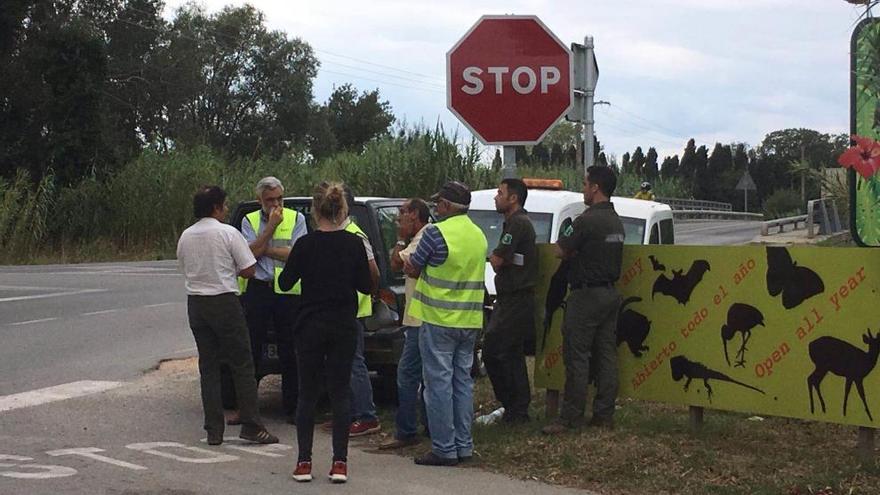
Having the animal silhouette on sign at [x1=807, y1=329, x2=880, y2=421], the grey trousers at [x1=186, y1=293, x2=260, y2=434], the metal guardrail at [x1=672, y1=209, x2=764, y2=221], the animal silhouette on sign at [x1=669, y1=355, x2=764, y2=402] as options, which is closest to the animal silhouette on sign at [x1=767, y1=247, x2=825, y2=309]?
the animal silhouette on sign at [x1=807, y1=329, x2=880, y2=421]

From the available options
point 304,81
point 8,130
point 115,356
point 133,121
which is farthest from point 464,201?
point 304,81

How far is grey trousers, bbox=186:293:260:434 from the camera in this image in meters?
8.70

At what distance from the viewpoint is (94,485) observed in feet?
24.0

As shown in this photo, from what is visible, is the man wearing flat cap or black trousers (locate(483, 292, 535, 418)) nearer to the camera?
the man wearing flat cap

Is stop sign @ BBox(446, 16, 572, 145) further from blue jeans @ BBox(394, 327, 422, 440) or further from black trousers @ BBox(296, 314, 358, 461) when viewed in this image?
black trousers @ BBox(296, 314, 358, 461)

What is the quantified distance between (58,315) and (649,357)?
10796mm

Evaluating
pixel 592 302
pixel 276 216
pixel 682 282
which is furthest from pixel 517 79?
pixel 276 216

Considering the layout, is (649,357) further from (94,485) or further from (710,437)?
(94,485)

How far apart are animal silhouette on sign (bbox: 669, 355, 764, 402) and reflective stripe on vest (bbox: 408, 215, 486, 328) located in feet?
4.84

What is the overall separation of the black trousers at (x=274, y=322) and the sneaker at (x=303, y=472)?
6.44 feet

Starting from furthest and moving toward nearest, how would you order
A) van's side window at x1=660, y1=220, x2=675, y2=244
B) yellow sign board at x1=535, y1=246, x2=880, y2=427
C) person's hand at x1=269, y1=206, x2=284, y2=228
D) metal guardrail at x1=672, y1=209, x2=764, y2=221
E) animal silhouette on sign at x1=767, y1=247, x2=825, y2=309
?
1. metal guardrail at x1=672, y1=209, x2=764, y2=221
2. van's side window at x1=660, y1=220, x2=675, y2=244
3. person's hand at x1=269, y1=206, x2=284, y2=228
4. animal silhouette on sign at x1=767, y1=247, x2=825, y2=309
5. yellow sign board at x1=535, y1=246, x2=880, y2=427

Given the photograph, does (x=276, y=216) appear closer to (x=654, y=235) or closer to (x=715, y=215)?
(x=654, y=235)

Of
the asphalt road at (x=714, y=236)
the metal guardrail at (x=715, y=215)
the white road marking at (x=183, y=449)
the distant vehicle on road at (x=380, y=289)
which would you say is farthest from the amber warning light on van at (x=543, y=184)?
the metal guardrail at (x=715, y=215)

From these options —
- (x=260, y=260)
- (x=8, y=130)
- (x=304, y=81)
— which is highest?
(x=304, y=81)
